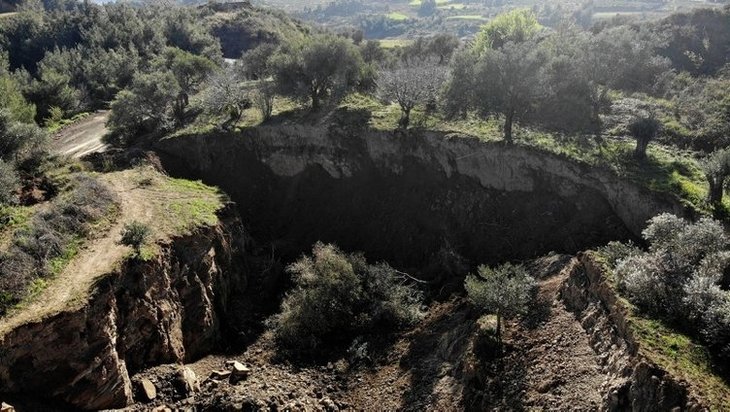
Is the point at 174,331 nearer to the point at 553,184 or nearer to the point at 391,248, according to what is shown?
the point at 391,248

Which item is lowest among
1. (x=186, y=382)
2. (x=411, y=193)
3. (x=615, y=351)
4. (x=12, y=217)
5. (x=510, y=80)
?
(x=186, y=382)

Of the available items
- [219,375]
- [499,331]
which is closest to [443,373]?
[499,331]

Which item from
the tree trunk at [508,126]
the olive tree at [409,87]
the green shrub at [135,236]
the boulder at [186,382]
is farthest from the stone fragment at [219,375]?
the tree trunk at [508,126]

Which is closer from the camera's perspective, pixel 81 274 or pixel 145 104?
pixel 81 274

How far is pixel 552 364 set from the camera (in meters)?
17.8

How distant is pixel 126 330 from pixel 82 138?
96.1ft

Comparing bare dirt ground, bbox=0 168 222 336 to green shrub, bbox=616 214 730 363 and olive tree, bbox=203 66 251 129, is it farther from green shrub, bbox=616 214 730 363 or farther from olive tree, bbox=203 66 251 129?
green shrub, bbox=616 214 730 363

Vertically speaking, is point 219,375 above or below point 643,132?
below

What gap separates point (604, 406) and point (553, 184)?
14.4 m

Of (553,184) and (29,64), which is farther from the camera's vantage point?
(29,64)

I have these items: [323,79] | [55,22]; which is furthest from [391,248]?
[55,22]

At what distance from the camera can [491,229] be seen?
27797mm

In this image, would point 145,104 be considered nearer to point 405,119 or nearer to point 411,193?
point 405,119

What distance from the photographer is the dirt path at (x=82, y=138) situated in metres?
38.9
